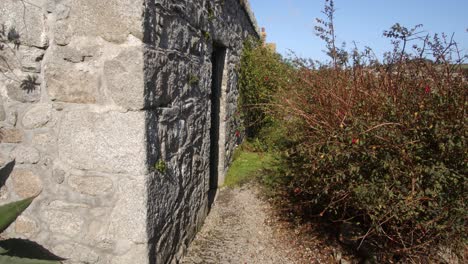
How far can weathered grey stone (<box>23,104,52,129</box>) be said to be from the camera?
6.73 feet

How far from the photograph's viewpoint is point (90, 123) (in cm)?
200

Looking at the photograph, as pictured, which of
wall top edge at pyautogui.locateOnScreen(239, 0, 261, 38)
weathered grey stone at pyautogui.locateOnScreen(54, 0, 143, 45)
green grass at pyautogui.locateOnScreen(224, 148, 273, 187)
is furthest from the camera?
wall top edge at pyautogui.locateOnScreen(239, 0, 261, 38)

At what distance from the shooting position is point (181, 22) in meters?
2.54

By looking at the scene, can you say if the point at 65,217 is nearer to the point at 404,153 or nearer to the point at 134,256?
the point at 134,256

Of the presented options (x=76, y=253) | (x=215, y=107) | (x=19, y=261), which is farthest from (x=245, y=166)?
(x=19, y=261)

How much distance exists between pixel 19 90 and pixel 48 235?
103 cm

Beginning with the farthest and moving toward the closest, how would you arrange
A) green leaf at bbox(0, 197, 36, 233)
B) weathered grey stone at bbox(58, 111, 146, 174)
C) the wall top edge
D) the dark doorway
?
the wall top edge
the dark doorway
weathered grey stone at bbox(58, 111, 146, 174)
green leaf at bbox(0, 197, 36, 233)

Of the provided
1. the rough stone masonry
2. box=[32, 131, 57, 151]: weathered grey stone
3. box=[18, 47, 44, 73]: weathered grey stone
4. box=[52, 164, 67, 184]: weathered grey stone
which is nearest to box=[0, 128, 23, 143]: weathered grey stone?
the rough stone masonry

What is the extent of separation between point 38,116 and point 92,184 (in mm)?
590

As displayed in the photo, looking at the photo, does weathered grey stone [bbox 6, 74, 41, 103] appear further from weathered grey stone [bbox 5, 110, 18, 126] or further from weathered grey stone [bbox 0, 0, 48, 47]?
weathered grey stone [bbox 0, 0, 48, 47]

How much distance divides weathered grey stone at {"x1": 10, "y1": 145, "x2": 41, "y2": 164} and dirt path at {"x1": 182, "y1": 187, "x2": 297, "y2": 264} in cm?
155

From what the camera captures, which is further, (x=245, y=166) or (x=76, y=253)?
(x=245, y=166)

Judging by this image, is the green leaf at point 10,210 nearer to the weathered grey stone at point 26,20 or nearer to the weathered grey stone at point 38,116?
the weathered grey stone at point 38,116

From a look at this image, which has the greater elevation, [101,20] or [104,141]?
[101,20]
